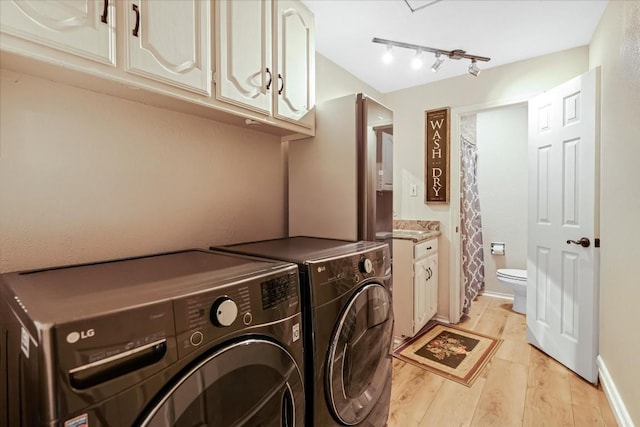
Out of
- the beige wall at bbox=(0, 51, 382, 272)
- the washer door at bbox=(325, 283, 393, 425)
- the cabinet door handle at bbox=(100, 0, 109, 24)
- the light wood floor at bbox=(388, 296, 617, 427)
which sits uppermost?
the cabinet door handle at bbox=(100, 0, 109, 24)

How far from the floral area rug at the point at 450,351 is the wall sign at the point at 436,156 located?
4.12 ft

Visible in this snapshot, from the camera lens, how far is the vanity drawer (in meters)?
2.56

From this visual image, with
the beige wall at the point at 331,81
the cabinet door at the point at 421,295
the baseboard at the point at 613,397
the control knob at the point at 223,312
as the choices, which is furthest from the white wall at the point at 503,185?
the control knob at the point at 223,312

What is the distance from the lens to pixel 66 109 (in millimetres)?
1091

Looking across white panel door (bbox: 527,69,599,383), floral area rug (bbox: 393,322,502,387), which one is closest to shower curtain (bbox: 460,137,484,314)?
floral area rug (bbox: 393,322,502,387)

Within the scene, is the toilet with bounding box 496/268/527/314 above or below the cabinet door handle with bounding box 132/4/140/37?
below

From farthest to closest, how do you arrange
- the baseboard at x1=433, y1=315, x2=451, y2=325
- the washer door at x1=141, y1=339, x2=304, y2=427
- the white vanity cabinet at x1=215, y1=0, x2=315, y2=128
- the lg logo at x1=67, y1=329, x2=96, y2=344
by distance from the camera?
1. the baseboard at x1=433, y1=315, x2=451, y2=325
2. the white vanity cabinet at x1=215, y1=0, x2=315, y2=128
3. the washer door at x1=141, y1=339, x2=304, y2=427
4. the lg logo at x1=67, y1=329, x2=96, y2=344

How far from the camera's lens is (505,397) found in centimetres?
186

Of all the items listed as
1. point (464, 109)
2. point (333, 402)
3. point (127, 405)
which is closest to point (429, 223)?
point (464, 109)

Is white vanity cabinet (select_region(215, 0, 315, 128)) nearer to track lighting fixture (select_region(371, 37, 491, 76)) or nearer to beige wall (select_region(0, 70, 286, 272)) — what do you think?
beige wall (select_region(0, 70, 286, 272))

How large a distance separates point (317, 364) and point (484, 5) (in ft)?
7.17

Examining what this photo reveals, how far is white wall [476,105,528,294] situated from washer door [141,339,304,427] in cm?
370

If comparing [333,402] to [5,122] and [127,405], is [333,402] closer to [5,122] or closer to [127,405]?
[127,405]

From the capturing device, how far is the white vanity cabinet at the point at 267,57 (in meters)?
1.23
